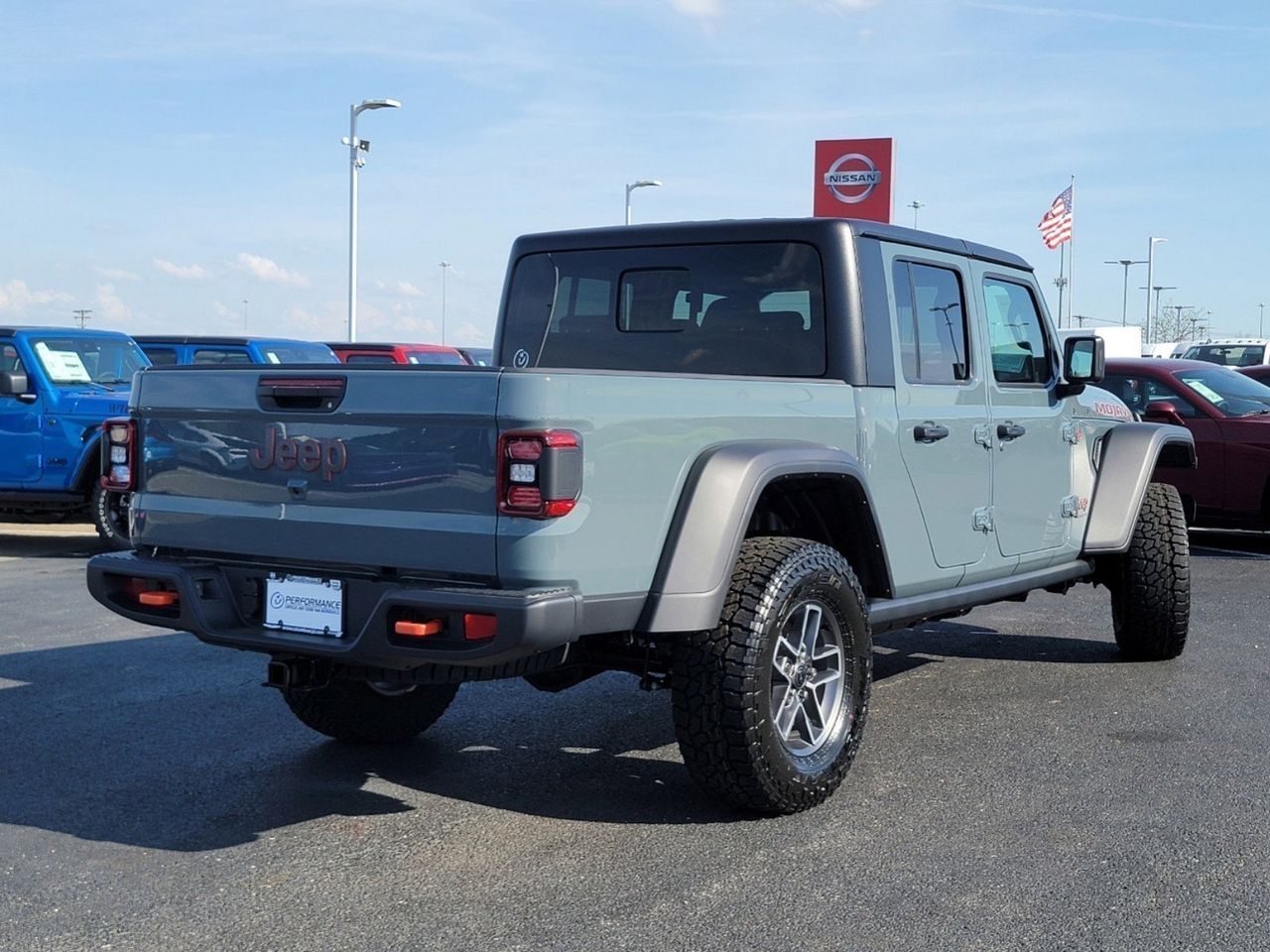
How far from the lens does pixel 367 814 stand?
183 inches

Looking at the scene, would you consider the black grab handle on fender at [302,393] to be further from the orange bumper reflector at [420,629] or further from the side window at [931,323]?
the side window at [931,323]

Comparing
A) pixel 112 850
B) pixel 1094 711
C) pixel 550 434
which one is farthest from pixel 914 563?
pixel 112 850

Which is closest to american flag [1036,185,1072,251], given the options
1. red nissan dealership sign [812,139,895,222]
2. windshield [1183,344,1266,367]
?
windshield [1183,344,1266,367]

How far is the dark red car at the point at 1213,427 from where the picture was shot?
11344 millimetres

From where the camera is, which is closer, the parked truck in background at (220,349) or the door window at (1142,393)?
the door window at (1142,393)

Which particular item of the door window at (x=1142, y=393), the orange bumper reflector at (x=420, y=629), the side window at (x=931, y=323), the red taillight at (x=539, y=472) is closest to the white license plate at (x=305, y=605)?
the orange bumper reflector at (x=420, y=629)

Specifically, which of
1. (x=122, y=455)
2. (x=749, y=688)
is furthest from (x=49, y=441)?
(x=749, y=688)

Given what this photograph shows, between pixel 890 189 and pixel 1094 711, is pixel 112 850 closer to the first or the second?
pixel 1094 711

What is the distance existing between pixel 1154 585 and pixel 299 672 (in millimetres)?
4314

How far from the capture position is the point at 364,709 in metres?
5.37

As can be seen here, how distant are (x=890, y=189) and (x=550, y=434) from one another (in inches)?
674

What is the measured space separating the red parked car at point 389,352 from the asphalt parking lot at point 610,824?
415 inches

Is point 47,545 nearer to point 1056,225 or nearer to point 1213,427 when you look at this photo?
point 1213,427

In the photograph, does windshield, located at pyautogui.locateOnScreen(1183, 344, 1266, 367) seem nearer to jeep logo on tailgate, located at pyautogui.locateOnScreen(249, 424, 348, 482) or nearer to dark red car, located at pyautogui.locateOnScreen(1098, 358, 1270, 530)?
dark red car, located at pyautogui.locateOnScreen(1098, 358, 1270, 530)
